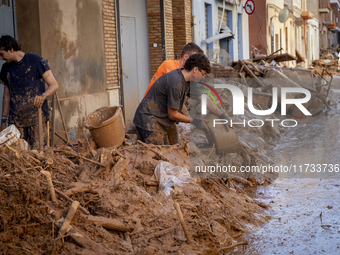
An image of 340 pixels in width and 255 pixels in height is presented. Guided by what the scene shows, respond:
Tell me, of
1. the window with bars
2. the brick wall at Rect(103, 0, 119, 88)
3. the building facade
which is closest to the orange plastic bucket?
the window with bars

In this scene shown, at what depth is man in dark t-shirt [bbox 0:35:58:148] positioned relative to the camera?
5531mm

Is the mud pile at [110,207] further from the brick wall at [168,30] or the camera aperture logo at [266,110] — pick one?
the brick wall at [168,30]

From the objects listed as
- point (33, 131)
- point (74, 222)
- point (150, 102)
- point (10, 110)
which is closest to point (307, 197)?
point (150, 102)

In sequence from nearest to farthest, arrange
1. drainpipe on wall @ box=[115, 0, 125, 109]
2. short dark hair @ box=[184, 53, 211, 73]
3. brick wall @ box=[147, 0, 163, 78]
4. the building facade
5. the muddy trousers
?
1. short dark hair @ box=[184, 53, 211, 73]
2. the muddy trousers
3. drainpipe on wall @ box=[115, 0, 125, 109]
4. brick wall @ box=[147, 0, 163, 78]
5. the building facade

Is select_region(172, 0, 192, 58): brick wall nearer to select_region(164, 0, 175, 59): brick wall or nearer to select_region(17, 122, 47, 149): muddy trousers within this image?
select_region(164, 0, 175, 59): brick wall

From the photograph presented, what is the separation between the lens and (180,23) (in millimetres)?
14523

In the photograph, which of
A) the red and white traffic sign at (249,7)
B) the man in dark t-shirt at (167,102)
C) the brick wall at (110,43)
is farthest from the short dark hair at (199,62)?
the red and white traffic sign at (249,7)

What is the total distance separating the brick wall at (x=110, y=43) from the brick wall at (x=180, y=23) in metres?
4.50

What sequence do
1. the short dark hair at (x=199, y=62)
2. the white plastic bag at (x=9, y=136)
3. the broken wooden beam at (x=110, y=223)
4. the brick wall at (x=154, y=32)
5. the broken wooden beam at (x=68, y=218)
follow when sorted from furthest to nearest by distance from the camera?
the brick wall at (x=154, y=32) → the short dark hair at (x=199, y=62) → the white plastic bag at (x=9, y=136) → the broken wooden beam at (x=110, y=223) → the broken wooden beam at (x=68, y=218)

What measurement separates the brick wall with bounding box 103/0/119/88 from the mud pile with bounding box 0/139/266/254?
4814 mm

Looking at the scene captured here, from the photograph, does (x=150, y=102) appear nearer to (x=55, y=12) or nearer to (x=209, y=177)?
(x=209, y=177)

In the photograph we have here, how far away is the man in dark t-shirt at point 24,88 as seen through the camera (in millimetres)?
5531

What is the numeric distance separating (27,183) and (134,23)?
8590mm

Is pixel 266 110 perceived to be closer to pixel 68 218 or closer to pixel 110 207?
pixel 110 207
